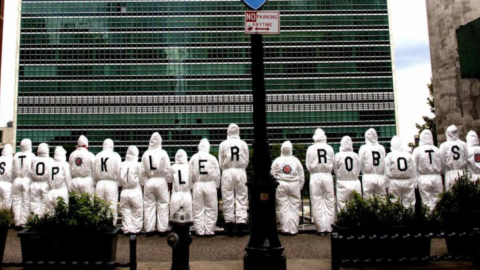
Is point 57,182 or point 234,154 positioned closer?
point 234,154

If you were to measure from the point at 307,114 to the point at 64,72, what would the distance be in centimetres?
4416

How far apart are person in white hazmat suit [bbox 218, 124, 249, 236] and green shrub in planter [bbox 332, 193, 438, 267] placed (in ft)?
11.8

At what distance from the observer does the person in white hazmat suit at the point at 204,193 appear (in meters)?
9.23

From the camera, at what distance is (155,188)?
9.25 meters

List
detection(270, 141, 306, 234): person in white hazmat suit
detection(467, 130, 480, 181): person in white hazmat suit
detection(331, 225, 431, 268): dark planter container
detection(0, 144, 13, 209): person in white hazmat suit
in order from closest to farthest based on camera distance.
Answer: detection(331, 225, 431, 268): dark planter container, detection(270, 141, 306, 234): person in white hazmat suit, detection(467, 130, 480, 181): person in white hazmat suit, detection(0, 144, 13, 209): person in white hazmat suit

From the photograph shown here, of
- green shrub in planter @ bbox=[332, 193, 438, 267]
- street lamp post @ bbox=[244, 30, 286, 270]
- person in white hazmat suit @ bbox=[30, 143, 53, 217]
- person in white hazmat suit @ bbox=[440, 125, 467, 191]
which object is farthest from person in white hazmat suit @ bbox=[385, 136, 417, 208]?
person in white hazmat suit @ bbox=[30, 143, 53, 217]

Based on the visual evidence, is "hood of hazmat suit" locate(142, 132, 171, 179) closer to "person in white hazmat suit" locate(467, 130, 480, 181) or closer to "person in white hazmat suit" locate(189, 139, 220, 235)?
"person in white hazmat suit" locate(189, 139, 220, 235)

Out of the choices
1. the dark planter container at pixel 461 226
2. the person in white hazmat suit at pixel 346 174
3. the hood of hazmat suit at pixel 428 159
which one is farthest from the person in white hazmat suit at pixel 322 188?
the dark planter container at pixel 461 226

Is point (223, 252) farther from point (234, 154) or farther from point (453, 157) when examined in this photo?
point (453, 157)

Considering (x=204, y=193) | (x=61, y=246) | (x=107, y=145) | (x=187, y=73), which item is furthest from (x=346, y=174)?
(x=187, y=73)

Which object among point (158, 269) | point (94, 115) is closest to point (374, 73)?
point (94, 115)

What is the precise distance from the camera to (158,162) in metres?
9.20

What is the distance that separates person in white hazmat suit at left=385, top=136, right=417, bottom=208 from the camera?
368 inches

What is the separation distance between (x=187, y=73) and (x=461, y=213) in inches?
2641
